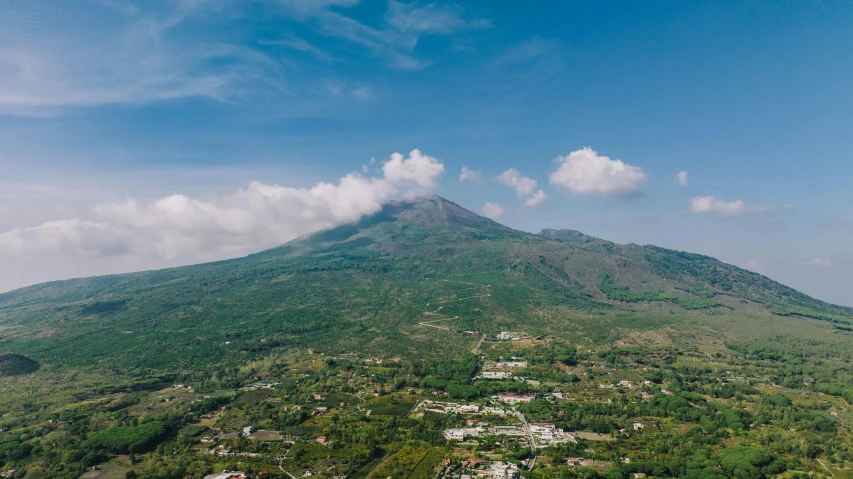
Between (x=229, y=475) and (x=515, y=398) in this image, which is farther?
(x=515, y=398)

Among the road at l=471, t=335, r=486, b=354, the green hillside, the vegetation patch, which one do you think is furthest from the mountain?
the vegetation patch

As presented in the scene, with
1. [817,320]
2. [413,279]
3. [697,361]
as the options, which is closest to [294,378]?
[697,361]

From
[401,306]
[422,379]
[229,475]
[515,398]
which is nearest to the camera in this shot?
[229,475]

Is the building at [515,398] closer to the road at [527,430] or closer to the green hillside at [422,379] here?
the green hillside at [422,379]

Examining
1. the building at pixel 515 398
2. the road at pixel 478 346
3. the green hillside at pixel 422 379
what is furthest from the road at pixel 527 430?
the road at pixel 478 346

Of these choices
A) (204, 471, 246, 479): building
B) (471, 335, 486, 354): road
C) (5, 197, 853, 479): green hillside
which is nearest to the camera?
(204, 471, 246, 479): building

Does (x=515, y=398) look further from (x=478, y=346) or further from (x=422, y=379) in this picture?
(x=478, y=346)

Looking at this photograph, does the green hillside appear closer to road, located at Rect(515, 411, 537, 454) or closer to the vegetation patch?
the vegetation patch

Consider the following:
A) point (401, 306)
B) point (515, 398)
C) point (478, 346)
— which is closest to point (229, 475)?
point (515, 398)

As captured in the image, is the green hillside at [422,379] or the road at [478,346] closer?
the green hillside at [422,379]
